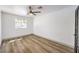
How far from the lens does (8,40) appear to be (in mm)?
1490

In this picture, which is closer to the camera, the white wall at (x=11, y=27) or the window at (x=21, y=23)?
the white wall at (x=11, y=27)

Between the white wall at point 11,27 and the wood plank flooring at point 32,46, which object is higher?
the white wall at point 11,27

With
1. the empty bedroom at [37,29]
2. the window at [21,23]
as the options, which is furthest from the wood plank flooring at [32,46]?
the window at [21,23]

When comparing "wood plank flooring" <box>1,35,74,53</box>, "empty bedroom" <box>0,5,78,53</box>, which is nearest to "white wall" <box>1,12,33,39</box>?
"empty bedroom" <box>0,5,78,53</box>

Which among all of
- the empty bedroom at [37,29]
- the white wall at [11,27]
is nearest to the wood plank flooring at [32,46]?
the empty bedroom at [37,29]

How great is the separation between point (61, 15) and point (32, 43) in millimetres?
795

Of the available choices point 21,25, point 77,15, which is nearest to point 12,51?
point 21,25

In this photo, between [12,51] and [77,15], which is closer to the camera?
[12,51]

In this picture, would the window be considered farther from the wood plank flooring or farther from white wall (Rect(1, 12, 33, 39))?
the wood plank flooring

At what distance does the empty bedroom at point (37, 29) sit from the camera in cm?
143

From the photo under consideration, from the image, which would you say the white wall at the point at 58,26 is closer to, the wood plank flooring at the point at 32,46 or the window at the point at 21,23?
the wood plank flooring at the point at 32,46

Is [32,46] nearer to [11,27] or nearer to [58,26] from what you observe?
[11,27]
